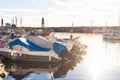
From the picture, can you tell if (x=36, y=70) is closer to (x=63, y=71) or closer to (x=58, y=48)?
(x=63, y=71)

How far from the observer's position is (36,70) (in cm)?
3184

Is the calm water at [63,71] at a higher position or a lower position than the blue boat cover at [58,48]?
lower

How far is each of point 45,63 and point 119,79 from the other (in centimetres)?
1065

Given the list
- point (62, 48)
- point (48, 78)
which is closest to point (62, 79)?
point (48, 78)

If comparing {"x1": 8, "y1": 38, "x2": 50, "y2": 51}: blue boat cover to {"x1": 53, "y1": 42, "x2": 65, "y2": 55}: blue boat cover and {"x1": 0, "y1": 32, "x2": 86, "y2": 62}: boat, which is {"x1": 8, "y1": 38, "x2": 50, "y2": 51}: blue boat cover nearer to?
{"x1": 0, "y1": 32, "x2": 86, "y2": 62}: boat

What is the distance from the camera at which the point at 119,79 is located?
27609mm

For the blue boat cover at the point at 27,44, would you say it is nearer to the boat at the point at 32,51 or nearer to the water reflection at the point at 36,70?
the boat at the point at 32,51

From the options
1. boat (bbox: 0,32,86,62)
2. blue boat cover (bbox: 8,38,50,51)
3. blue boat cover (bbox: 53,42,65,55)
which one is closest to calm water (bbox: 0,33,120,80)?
boat (bbox: 0,32,86,62)

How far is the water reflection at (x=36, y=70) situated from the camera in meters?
27.7

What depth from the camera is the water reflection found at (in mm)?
27719

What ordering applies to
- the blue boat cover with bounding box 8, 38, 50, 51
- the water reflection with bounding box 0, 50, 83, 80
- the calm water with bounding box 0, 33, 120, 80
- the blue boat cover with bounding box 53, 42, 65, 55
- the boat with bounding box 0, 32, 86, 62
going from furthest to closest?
the blue boat cover with bounding box 53, 42, 65, 55, the blue boat cover with bounding box 8, 38, 50, 51, the boat with bounding box 0, 32, 86, 62, the calm water with bounding box 0, 33, 120, 80, the water reflection with bounding box 0, 50, 83, 80

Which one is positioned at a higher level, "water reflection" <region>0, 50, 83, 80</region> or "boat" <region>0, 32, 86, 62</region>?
"boat" <region>0, 32, 86, 62</region>

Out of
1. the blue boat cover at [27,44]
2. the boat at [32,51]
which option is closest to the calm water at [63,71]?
the boat at [32,51]

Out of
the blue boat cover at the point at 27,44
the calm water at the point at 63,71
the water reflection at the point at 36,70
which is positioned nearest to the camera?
the water reflection at the point at 36,70
